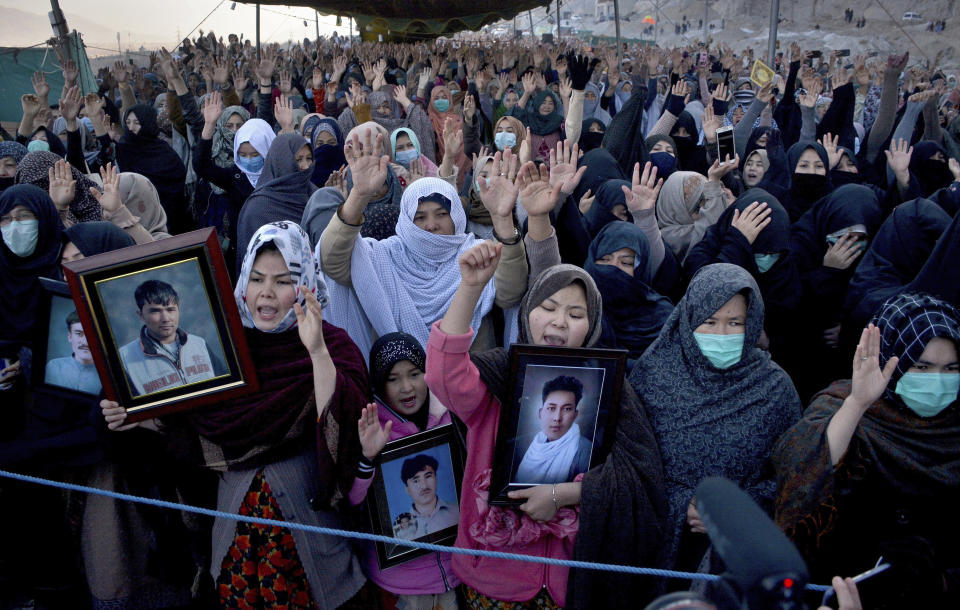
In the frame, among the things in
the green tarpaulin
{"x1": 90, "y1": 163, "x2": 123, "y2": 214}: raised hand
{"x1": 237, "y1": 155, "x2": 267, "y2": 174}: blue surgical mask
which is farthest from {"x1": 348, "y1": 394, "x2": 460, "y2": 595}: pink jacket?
the green tarpaulin

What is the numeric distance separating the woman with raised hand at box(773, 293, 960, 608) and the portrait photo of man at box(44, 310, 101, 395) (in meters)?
2.24

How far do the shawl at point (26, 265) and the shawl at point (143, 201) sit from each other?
3.94 ft

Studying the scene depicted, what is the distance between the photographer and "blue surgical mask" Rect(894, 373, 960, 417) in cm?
179

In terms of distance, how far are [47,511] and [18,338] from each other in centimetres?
68

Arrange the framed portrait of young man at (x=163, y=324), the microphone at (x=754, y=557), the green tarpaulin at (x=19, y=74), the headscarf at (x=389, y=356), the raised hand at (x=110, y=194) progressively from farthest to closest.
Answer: the green tarpaulin at (x=19, y=74) → the raised hand at (x=110, y=194) → the headscarf at (x=389, y=356) → the framed portrait of young man at (x=163, y=324) → the microphone at (x=754, y=557)

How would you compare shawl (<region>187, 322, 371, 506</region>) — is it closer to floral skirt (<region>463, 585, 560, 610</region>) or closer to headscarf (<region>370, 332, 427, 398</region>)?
headscarf (<region>370, 332, 427, 398</region>)

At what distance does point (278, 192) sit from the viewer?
3.97 meters

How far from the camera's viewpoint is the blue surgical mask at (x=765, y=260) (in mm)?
3137

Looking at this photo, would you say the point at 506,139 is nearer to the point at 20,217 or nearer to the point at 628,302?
the point at 628,302

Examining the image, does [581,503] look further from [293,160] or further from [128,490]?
[293,160]

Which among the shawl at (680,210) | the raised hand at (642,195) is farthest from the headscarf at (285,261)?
the shawl at (680,210)

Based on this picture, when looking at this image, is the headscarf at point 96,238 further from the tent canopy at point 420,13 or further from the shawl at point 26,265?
the tent canopy at point 420,13

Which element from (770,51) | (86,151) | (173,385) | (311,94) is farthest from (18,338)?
(770,51)

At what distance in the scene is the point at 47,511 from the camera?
220 cm
